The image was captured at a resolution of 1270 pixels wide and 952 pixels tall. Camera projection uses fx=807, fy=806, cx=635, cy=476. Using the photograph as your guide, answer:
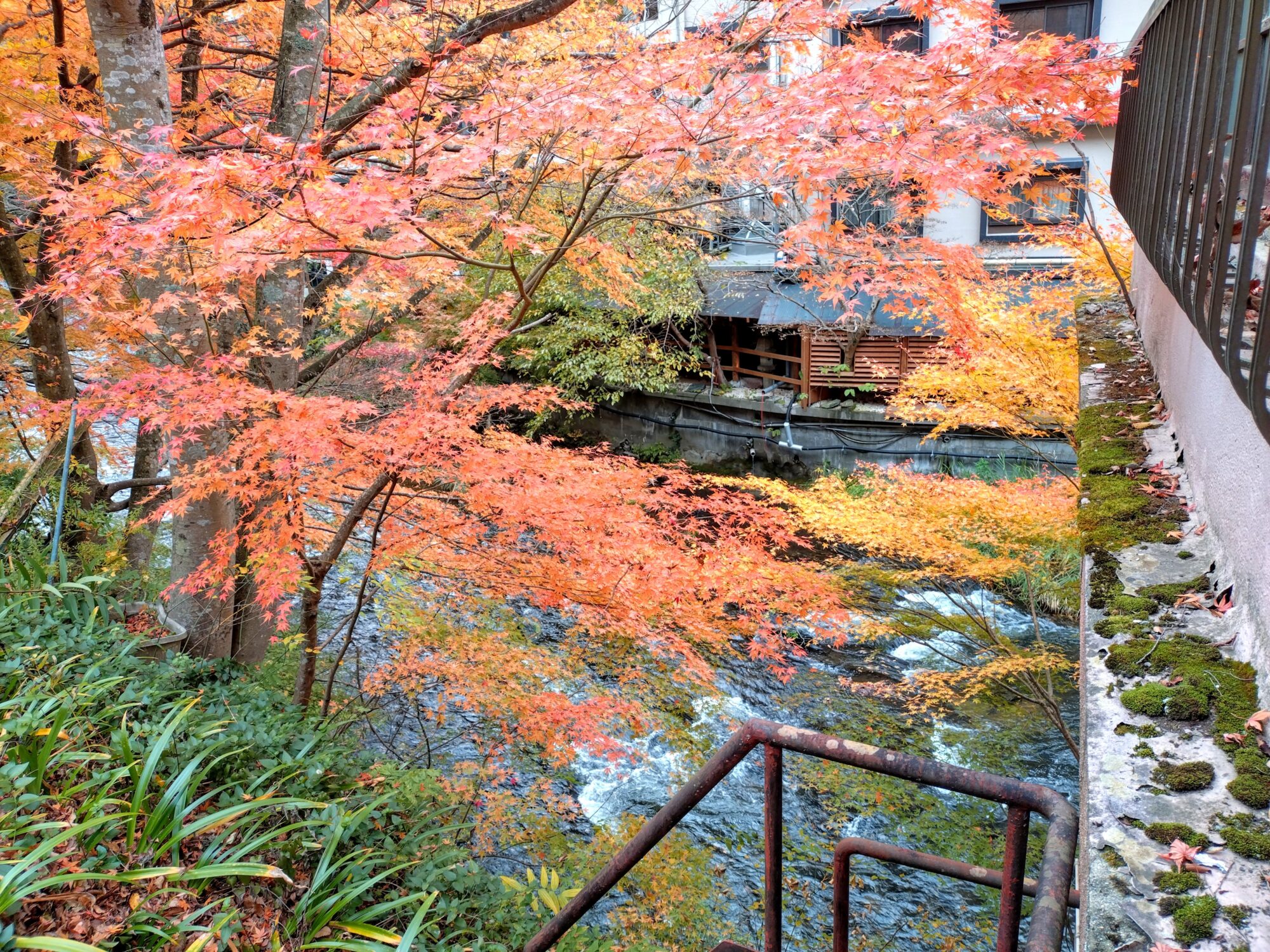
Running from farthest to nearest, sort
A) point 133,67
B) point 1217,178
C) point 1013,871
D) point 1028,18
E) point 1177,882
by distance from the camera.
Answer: point 1028,18, point 133,67, point 1217,178, point 1177,882, point 1013,871

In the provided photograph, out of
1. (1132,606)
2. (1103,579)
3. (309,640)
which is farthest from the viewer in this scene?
(309,640)

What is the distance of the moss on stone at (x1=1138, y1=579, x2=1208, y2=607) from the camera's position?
9.75 feet

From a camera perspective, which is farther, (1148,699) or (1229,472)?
(1229,472)

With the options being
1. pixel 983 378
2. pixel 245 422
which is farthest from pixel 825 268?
pixel 245 422

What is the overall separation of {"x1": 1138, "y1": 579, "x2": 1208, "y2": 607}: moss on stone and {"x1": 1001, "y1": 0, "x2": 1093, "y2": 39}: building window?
56.6 ft

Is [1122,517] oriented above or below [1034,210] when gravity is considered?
below

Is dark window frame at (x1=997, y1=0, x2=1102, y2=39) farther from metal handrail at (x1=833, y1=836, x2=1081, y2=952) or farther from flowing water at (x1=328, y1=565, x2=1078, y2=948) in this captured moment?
metal handrail at (x1=833, y1=836, x2=1081, y2=952)

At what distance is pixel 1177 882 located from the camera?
1.84 metres

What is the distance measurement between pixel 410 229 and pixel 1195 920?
5.37m

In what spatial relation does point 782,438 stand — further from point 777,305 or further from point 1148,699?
point 1148,699

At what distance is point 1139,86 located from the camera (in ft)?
17.4

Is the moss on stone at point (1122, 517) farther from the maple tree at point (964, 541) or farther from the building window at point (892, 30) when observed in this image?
the building window at point (892, 30)

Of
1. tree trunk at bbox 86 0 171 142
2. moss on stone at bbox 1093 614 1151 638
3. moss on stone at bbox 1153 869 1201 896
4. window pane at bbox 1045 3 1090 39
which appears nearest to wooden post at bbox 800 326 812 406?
window pane at bbox 1045 3 1090 39

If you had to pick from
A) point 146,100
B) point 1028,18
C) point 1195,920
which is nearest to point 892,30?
point 1028,18
